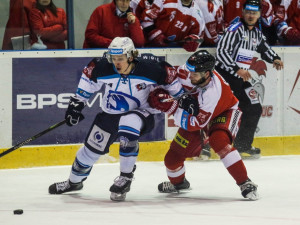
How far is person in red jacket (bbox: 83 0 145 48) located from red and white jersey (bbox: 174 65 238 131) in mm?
1645

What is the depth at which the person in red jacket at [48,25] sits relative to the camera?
7.38 meters

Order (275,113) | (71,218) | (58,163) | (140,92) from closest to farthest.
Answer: (71,218) < (140,92) < (58,163) < (275,113)

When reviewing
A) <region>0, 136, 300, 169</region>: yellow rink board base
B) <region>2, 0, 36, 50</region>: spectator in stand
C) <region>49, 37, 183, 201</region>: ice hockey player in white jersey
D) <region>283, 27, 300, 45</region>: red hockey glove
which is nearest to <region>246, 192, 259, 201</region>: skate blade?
<region>49, 37, 183, 201</region>: ice hockey player in white jersey

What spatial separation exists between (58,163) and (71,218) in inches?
88.3

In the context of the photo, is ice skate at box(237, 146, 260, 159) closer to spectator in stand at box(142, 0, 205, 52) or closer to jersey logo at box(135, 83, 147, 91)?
spectator in stand at box(142, 0, 205, 52)

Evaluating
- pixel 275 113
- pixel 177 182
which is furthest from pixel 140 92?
pixel 275 113

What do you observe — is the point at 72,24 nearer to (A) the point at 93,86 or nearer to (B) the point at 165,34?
(B) the point at 165,34

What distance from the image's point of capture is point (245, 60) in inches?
311

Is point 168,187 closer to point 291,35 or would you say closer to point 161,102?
point 161,102

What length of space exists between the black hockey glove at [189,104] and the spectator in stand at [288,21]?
2.80 metres

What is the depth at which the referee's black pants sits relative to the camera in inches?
311

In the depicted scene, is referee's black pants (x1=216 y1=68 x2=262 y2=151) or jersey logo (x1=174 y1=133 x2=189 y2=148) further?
referee's black pants (x1=216 y1=68 x2=262 y2=151)

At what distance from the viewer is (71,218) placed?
520 cm

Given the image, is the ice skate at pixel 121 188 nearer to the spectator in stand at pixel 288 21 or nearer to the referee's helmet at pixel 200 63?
Answer: the referee's helmet at pixel 200 63
